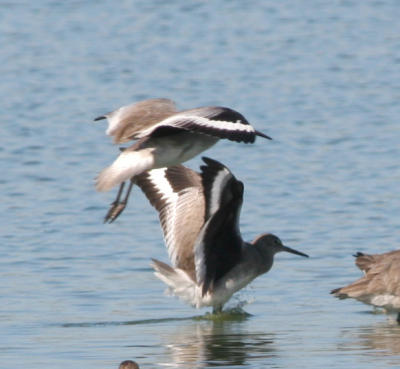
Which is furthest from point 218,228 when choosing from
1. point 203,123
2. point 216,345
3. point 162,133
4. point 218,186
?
point 203,123

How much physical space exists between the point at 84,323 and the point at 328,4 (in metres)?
21.7

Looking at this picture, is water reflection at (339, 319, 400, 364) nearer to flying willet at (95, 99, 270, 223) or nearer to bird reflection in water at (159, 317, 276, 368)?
bird reflection in water at (159, 317, 276, 368)

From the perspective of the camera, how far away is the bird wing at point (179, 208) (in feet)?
38.1

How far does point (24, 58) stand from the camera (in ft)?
89.2

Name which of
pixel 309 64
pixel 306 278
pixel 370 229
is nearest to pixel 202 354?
pixel 306 278

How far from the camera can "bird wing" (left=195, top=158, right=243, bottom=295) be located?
10195 millimetres

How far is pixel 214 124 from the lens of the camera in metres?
9.23

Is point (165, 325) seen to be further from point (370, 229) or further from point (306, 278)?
point (370, 229)

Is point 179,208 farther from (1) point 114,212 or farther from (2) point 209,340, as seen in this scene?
(2) point 209,340

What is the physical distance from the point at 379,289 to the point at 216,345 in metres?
1.67

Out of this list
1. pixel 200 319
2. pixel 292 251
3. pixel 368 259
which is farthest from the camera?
pixel 292 251

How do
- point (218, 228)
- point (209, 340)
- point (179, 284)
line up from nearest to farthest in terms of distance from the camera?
point (209, 340)
point (218, 228)
point (179, 284)

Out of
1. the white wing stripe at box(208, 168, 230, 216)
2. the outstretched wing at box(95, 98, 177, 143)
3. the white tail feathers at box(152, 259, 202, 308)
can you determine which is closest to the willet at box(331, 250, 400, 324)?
the white tail feathers at box(152, 259, 202, 308)

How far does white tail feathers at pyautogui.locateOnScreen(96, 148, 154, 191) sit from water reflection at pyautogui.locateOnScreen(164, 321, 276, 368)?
124 cm
